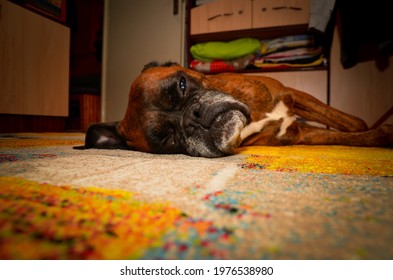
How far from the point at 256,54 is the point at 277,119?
2.34 metres

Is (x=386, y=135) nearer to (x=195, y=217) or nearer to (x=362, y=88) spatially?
(x=362, y=88)

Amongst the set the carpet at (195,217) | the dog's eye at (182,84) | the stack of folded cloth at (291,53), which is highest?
the stack of folded cloth at (291,53)

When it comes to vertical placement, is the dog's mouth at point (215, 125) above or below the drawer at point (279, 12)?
below

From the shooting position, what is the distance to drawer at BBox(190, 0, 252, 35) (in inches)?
156

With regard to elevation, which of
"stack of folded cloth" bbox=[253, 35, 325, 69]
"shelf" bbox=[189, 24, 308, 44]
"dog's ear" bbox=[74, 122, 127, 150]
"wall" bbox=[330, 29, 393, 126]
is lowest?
"dog's ear" bbox=[74, 122, 127, 150]

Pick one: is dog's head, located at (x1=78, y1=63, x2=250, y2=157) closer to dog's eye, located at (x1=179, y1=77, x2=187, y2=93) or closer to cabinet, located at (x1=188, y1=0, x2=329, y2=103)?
dog's eye, located at (x1=179, y1=77, x2=187, y2=93)

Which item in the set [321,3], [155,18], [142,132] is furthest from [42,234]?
[155,18]

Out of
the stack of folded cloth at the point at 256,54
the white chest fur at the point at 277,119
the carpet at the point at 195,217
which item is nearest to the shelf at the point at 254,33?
the stack of folded cloth at the point at 256,54

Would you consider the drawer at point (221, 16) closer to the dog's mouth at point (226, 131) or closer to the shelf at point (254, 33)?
the shelf at point (254, 33)

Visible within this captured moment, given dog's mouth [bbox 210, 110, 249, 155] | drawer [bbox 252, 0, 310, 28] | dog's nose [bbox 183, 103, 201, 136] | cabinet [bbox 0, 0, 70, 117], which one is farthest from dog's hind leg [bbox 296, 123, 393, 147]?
cabinet [bbox 0, 0, 70, 117]

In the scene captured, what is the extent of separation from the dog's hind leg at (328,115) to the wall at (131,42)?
302cm

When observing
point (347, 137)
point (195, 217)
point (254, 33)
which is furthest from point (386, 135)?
point (254, 33)

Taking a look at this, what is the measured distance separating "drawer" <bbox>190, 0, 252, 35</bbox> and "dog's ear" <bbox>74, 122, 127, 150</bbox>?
9.71 feet

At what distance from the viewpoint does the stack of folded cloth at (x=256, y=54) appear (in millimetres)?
3641
